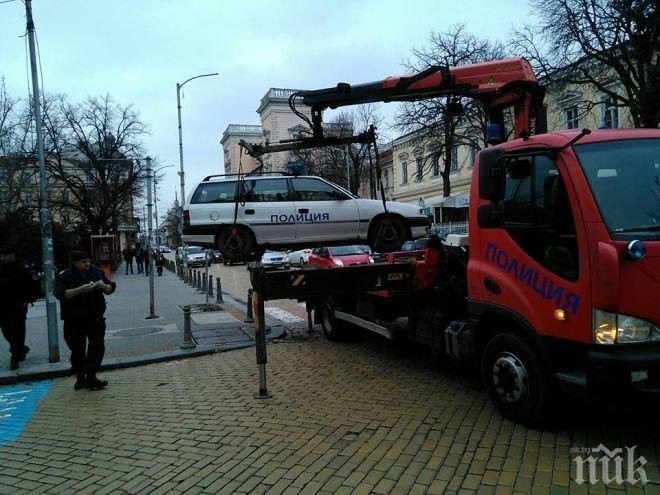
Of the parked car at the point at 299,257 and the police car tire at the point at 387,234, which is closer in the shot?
the police car tire at the point at 387,234

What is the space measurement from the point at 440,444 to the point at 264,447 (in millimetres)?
1575

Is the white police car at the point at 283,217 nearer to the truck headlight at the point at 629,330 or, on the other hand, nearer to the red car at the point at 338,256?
the truck headlight at the point at 629,330

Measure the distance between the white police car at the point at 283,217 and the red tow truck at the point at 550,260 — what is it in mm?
879

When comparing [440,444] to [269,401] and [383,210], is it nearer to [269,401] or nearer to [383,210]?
Result: [269,401]

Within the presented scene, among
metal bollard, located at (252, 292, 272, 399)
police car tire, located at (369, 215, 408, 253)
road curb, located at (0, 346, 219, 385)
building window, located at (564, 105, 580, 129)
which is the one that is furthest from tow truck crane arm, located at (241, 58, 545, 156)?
building window, located at (564, 105, 580, 129)

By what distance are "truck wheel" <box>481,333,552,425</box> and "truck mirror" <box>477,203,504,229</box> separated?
107cm

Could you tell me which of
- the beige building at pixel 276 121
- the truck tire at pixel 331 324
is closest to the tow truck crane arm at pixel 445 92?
the beige building at pixel 276 121

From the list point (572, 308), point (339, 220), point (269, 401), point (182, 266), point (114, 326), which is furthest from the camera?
point (182, 266)

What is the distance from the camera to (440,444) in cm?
458

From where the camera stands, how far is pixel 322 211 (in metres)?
7.53

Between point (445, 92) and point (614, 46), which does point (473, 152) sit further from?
point (445, 92)

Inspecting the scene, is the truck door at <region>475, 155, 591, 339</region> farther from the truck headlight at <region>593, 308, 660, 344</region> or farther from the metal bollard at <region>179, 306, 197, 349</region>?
the metal bollard at <region>179, 306, 197, 349</region>

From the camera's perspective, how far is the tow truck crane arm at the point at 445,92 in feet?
20.6

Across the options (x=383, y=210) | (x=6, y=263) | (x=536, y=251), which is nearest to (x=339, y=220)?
(x=383, y=210)
